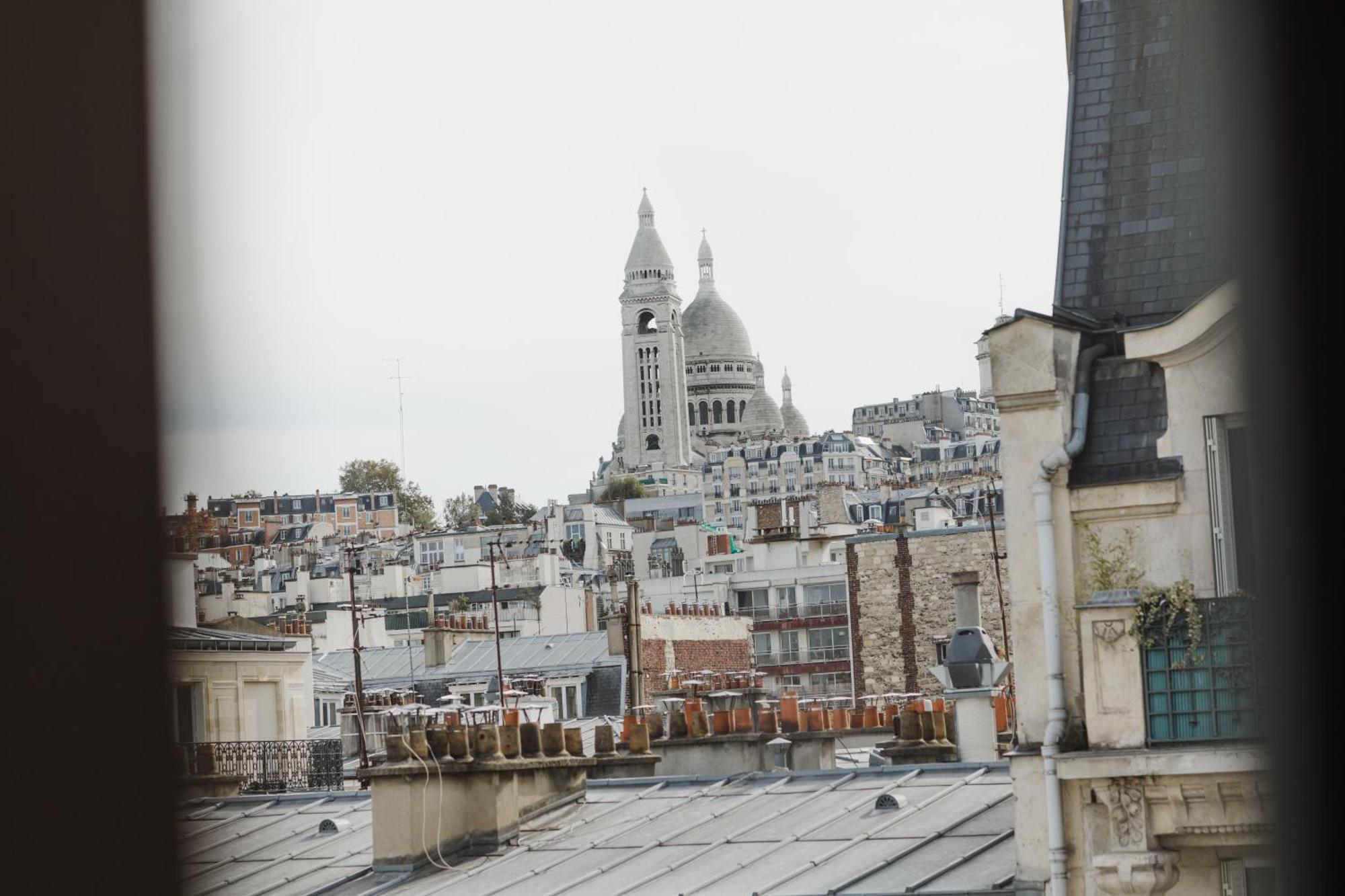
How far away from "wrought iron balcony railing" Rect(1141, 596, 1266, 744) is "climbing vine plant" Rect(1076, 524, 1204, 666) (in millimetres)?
17

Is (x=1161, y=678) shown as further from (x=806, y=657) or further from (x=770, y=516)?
(x=770, y=516)

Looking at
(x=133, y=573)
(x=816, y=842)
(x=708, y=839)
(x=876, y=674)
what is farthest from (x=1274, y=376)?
(x=876, y=674)

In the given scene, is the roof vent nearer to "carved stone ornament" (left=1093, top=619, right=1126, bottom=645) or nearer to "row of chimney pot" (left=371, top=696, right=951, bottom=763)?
"row of chimney pot" (left=371, top=696, right=951, bottom=763)

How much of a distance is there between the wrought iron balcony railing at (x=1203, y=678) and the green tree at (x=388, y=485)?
16234 cm

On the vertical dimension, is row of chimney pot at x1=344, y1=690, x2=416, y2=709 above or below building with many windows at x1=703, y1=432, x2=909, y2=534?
below

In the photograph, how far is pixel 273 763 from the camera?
24.8 m

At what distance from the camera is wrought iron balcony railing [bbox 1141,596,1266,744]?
8086mm

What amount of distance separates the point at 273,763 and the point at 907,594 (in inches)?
878

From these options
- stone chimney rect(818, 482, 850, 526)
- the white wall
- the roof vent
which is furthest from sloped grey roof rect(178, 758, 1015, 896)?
stone chimney rect(818, 482, 850, 526)

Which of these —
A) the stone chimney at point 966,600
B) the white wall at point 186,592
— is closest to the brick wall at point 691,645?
the white wall at point 186,592

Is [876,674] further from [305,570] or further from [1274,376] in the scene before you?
[305,570]

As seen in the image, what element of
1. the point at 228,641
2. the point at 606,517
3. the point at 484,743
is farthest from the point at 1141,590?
the point at 606,517

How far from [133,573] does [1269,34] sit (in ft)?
8.09

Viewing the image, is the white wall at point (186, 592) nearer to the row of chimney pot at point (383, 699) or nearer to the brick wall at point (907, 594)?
the row of chimney pot at point (383, 699)
